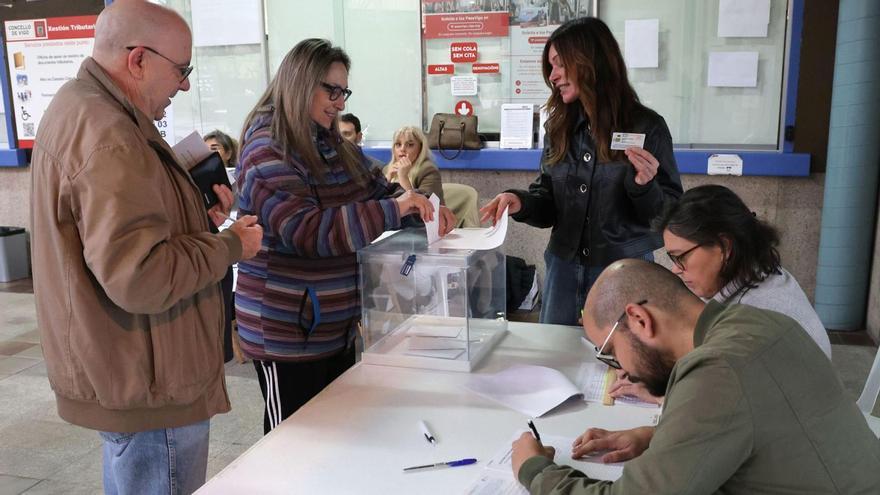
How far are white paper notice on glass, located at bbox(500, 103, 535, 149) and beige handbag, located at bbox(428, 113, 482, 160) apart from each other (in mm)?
207

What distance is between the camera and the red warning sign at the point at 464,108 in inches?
211

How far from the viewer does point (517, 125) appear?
16.9 feet

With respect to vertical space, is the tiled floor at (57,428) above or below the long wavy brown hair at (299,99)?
below

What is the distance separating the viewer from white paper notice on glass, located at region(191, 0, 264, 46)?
5715mm

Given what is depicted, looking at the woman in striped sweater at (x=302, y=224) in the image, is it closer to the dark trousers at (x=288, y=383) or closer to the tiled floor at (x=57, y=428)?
the dark trousers at (x=288, y=383)

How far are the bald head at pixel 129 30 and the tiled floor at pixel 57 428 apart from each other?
1.99 metres

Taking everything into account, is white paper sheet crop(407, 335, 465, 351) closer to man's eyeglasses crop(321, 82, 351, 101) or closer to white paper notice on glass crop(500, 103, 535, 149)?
man's eyeglasses crop(321, 82, 351, 101)

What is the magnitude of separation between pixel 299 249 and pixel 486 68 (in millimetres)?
3678

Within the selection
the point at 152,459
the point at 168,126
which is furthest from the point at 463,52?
the point at 152,459

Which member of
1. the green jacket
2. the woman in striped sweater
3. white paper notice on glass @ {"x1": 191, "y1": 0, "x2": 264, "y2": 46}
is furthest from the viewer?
white paper notice on glass @ {"x1": 191, "y1": 0, "x2": 264, "y2": 46}

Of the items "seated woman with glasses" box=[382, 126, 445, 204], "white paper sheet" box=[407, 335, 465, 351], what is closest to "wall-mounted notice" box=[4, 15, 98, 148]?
"seated woman with glasses" box=[382, 126, 445, 204]

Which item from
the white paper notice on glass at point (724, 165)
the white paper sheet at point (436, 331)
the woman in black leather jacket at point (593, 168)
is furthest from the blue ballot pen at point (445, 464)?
the white paper notice on glass at point (724, 165)

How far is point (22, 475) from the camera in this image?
301 centimetres

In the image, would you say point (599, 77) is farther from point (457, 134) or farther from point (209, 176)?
point (457, 134)
